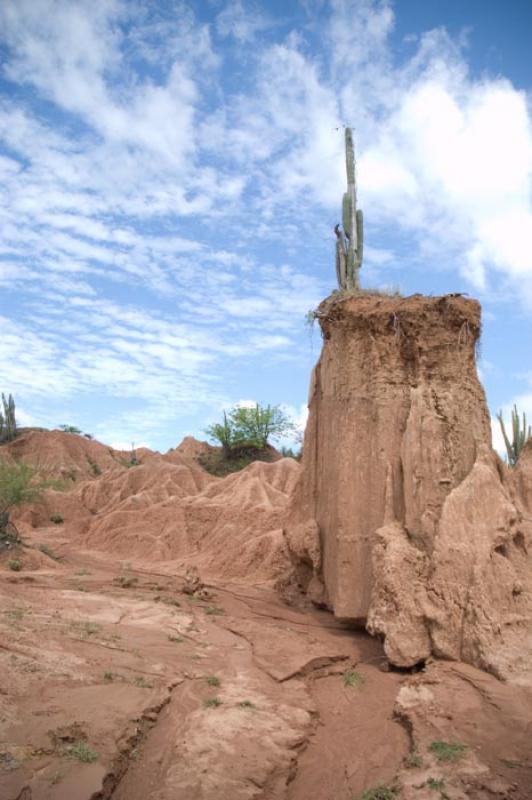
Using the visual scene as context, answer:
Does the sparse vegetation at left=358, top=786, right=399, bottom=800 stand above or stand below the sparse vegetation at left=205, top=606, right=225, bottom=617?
below

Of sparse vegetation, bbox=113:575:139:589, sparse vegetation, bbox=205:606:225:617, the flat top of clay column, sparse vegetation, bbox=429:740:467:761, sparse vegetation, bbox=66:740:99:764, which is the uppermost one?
the flat top of clay column

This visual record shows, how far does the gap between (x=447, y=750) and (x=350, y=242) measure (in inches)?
344

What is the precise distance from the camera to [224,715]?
6.19 m

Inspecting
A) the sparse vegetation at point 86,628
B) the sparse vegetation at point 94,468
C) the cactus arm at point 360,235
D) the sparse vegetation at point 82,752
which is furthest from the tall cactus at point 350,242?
the sparse vegetation at point 94,468

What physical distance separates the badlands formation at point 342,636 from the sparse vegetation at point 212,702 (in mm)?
81

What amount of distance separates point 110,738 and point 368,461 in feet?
17.3

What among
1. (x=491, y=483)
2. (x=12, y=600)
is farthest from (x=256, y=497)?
(x=491, y=483)

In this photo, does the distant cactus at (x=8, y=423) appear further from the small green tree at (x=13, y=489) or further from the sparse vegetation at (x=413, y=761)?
the sparse vegetation at (x=413, y=761)

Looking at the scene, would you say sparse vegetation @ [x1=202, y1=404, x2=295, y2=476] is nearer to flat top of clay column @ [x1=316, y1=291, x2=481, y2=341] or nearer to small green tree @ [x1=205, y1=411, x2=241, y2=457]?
small green tree @ [x1=205, y1=411, x2=241, y2=457]

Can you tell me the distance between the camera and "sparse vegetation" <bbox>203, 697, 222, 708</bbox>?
6396mm

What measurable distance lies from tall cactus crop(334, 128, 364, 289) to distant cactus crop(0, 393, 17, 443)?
35542mm

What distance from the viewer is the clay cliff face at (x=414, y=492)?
24.1 feet

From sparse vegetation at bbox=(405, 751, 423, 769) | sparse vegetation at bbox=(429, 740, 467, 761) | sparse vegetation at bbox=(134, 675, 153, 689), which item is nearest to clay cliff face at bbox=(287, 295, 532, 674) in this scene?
sparse vegetation at bbox=(429, 740, 467, 761)

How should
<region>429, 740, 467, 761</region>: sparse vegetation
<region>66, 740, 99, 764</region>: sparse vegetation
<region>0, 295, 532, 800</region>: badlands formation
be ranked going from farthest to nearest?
<region>429, 740, 467, 761</region>: sparse vegetation
<region>0, 295, 532, 800</region>: badlands formation
<region>66, 740, 99, 764</region>: sparse vegetation
